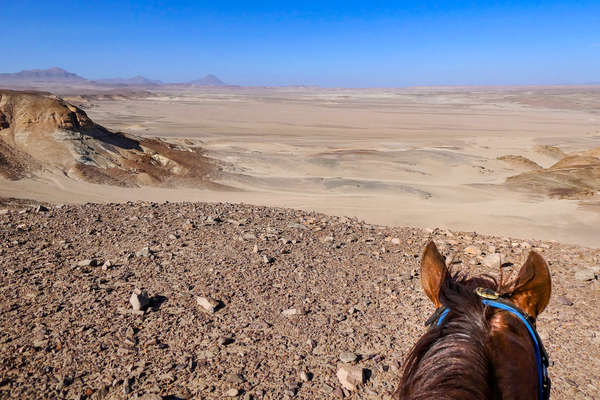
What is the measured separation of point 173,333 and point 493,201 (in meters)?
11.6

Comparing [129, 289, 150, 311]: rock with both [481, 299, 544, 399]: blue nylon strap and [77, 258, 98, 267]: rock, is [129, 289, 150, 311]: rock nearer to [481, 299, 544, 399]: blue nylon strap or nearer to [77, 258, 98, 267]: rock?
[77, 258, 98, 267]: rock

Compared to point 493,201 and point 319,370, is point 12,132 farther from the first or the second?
point 493,201

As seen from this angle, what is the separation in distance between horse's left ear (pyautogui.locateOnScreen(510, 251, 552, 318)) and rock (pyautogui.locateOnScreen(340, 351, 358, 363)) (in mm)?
1983

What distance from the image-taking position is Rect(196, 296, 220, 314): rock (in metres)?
3.75

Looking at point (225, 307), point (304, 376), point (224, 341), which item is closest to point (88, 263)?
point (225, 307)

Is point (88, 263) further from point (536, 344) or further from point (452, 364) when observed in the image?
point (536, 344)

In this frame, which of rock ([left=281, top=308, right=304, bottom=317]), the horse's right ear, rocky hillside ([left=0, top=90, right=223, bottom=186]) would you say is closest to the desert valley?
rock ([left=281, top=308, right=304, bottom=317])

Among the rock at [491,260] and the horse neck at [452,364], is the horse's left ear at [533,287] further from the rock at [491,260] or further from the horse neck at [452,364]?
the rock at [491,260]

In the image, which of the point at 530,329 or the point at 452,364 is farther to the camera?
the point at 530,329

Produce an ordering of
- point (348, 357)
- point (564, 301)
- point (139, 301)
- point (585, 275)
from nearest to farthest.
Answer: point (348, 357)
point (139, 301)
point (564, 301)
point (585, 275)

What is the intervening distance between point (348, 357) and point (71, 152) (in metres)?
13.1

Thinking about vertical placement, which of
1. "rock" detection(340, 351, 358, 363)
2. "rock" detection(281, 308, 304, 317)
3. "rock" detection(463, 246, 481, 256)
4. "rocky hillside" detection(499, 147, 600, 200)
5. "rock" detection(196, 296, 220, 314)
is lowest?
"rocky hillside" detection(499, 147, 600, 200)

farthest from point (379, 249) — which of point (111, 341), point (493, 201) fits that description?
point (493, 201)

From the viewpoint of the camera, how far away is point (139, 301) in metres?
3.62
